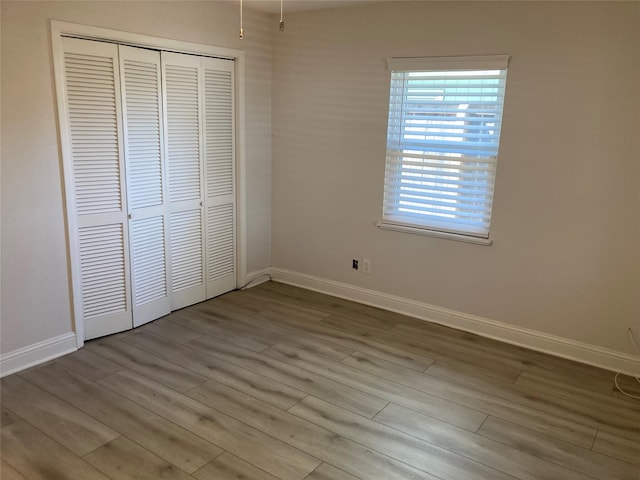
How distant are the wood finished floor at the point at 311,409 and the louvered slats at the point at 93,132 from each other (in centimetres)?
103

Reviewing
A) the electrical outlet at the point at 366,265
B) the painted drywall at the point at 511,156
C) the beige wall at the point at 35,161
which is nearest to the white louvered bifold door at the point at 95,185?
the beige wall at the point at 35,161

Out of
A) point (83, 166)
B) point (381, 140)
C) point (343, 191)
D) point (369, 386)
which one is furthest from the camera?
point (343, 191)

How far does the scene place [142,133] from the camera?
3.60 meters

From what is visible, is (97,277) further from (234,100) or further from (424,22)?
(424,22)

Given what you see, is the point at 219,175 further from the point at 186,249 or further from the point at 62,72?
the point at 62,72

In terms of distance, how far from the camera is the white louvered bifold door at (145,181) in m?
3.48

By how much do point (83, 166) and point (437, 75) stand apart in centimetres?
255

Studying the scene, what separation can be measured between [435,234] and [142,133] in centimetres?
230

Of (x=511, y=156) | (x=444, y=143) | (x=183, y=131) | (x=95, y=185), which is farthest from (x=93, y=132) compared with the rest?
(x=511, y=156)

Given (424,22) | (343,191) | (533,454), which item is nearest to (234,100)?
(343,191)

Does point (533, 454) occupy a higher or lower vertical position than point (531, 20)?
lower

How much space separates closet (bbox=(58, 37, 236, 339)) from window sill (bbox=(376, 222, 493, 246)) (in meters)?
1.40

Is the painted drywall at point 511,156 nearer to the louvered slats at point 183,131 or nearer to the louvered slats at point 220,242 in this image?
the louvered slats at point 220,242

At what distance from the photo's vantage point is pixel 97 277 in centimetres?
347
